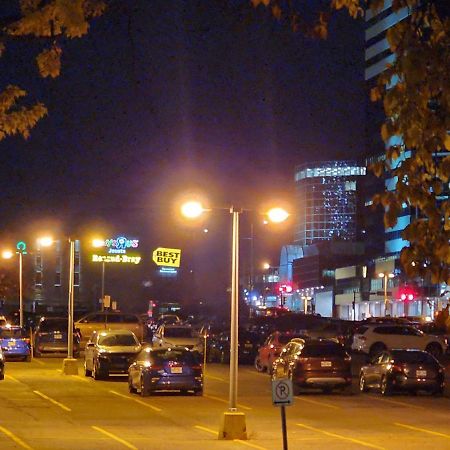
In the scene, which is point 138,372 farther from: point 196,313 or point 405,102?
point 196,313

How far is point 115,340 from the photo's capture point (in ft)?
125

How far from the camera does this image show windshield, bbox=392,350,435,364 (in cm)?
3194

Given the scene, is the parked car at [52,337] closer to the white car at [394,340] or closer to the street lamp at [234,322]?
the white car at [394,340]

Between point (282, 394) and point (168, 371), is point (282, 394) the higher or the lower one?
the higher one

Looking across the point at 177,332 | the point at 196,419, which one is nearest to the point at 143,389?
the point at 196,419

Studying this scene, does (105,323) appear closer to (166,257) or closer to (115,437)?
(115,437)

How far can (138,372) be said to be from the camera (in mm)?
31031

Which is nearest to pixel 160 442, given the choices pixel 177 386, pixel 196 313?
pixel 177 386

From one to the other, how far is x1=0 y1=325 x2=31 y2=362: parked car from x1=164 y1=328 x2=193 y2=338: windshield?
6582 millimetres

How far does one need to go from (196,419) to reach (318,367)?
26.8 feet

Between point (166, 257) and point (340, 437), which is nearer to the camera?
point (340, 437)

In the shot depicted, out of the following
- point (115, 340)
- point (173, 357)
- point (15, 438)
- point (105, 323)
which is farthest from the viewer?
point (105, 323)

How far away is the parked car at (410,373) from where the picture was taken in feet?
105

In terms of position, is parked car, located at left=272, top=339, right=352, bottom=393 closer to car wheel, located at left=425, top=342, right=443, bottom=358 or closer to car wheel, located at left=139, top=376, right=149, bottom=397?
car wheel, located at left=139, top=376, right=149, bottom=397
